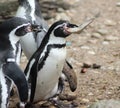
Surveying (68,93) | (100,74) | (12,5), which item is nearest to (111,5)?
(12,5)

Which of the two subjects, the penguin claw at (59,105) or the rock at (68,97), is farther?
the rock at (68,97)

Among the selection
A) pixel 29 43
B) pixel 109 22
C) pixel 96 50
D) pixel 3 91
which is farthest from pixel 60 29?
pixel 109 22

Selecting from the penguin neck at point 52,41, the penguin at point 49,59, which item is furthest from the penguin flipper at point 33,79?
the penguin neck at point 52,41

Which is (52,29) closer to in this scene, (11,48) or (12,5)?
(11,48)

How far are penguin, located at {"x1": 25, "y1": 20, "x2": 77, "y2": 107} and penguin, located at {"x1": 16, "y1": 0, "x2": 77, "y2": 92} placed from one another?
0.21 m

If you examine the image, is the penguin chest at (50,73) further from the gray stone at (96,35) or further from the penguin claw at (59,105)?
the gray stone at (96,35)

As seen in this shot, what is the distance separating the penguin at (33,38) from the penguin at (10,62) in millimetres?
561

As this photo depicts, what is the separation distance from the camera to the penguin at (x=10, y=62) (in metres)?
3.53

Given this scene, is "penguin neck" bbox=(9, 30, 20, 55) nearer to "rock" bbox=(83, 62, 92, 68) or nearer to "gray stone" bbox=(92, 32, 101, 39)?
"rock" bbox=(83, 62, 92, 68)

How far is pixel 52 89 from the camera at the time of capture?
163 inches

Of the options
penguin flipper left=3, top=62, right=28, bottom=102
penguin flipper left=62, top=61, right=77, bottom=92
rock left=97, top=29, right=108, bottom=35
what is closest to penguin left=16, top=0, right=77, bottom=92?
penguin flipper left=62, top=61, right=77, bottom=92

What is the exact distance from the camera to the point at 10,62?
3584 millimetres

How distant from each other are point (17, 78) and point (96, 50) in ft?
6.50

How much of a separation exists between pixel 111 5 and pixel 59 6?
620 millimetres
